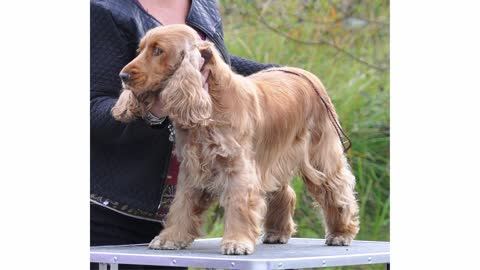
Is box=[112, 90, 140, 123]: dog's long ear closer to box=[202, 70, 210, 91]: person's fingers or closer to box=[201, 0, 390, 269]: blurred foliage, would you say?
box=[202, 70, 210, 91]: person's fingers

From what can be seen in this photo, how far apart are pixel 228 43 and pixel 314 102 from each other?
318 centimetres

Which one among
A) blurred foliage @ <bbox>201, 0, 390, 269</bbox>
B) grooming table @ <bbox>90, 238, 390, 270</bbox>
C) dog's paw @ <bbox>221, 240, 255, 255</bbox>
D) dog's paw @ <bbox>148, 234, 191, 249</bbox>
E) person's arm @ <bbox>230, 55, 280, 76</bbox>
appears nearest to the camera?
grooming table @ <bbox>90, 238, 390, 270</bbox>

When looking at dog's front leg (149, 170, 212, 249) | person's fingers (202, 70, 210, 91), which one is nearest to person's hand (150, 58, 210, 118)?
person's fingers (202, 70, 210, 91)

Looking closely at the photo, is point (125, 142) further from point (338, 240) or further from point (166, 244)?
point (338, 240)

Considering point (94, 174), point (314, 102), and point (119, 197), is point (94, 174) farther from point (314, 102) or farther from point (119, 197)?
point (314, 102)

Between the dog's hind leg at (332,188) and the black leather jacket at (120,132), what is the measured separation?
50 cm

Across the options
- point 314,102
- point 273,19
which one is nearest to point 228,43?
point 273,19

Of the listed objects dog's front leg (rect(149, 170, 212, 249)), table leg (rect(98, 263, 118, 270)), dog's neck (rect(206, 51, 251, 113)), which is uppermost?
dog's neck (rect(206, 51, 251, 113))

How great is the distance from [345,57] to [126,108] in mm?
4095

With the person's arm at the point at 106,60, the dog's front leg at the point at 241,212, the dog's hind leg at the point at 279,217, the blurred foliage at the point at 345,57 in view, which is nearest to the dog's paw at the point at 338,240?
the dog's hind leg at the point at 279,217

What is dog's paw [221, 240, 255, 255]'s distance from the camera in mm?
2672

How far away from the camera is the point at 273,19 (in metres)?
6.69

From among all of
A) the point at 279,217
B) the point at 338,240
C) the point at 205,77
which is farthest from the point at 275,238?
the point at 205,77

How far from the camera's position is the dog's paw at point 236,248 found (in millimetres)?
2672
